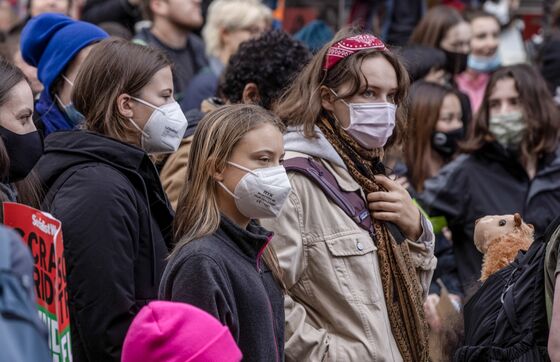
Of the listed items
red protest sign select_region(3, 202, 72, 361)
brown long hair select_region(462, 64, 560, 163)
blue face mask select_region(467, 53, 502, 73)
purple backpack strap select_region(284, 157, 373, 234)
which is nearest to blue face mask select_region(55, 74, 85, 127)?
purple backpack strap select_region(284, 157, 373, 234)

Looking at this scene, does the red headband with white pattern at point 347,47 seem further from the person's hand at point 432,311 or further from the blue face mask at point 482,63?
the blue face mask at point 482,63

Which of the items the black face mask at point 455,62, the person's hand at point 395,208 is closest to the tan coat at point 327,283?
the person's hand at point 395,208

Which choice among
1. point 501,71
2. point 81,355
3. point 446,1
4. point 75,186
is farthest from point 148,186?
point 446,1

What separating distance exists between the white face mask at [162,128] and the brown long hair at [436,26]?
15.7 ft

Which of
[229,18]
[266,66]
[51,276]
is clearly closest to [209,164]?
[51,276]

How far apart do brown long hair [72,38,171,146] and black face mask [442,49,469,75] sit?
15.6 ft

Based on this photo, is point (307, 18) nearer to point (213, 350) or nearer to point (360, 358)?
point (360, 358)

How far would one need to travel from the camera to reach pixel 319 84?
4.25m

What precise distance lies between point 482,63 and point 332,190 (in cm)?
486

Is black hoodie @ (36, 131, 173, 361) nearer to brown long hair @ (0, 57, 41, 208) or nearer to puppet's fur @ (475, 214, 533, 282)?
brown long hair @ (0, 57, 41, 208)

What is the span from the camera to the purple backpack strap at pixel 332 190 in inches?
158

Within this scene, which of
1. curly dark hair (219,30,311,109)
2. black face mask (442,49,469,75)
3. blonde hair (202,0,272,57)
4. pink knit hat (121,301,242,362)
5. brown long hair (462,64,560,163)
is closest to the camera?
pink knit hat (121,301,242,362)

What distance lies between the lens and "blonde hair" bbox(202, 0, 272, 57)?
716cm

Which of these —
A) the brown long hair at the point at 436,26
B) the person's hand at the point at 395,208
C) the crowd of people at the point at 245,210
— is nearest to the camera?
the crowd of people at the point at 245,210
